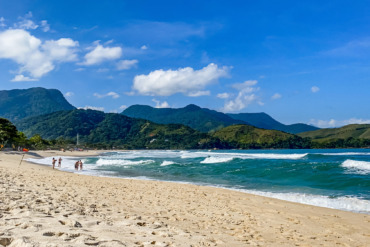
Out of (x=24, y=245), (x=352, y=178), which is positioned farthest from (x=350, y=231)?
(x=352, y=178)

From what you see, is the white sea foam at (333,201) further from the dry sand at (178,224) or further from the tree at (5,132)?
the tree at (5,132)

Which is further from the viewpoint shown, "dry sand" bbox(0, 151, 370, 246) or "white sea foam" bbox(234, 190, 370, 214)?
"white sea foam" bbox(234, 190, 370, 214)

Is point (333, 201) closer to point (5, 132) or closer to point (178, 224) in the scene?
point (178, 224)

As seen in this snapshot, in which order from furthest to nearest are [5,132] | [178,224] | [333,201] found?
[5,132] < [333,201] < [178,224]

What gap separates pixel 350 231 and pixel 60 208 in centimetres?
825

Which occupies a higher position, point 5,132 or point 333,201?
point 5,132

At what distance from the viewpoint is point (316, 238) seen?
6871mm

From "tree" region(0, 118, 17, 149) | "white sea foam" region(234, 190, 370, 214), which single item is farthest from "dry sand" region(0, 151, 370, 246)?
"tree" region(0, 118, 17, 149)

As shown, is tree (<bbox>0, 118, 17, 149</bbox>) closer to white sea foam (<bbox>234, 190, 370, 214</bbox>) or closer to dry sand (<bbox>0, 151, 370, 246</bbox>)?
dry sand (<bbox>0, 151, 370, 246</bbox>)

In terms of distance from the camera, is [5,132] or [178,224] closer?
[178,224]

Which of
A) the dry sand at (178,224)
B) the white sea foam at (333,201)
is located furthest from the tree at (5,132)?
the white sea foam at (333,201)

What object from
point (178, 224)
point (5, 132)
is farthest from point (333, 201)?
point (5, 132)

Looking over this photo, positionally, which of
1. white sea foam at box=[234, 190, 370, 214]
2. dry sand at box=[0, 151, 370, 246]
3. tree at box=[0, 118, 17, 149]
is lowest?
white sea foam at box=[234, 190, 370, 214]

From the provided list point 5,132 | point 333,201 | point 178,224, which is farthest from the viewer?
point 5,132
